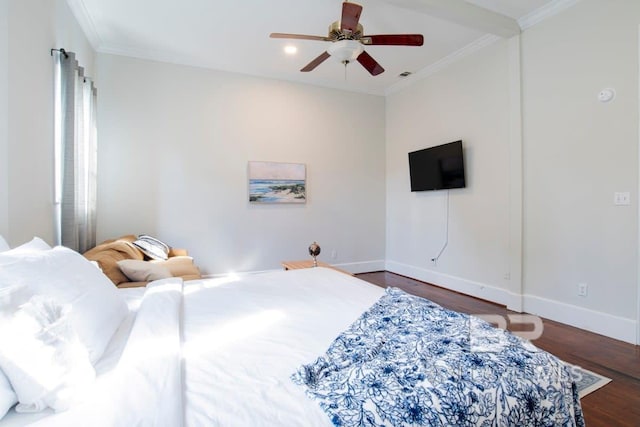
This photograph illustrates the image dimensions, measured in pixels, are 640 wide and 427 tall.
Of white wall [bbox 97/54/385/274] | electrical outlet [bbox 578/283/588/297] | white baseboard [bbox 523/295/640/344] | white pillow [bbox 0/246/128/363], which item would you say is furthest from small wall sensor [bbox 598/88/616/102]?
white pillow [bbox 0/246/128/363]

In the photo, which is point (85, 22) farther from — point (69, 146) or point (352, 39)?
point (352, 39)

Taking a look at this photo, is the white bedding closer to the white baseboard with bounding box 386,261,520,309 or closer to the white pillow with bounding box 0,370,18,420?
the white pillow with bounding box 0,370,18,420

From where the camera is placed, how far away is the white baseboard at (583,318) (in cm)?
260

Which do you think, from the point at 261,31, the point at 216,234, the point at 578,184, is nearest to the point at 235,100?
the point at 261,31

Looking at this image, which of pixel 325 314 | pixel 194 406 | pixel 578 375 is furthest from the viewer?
pixel 578 375

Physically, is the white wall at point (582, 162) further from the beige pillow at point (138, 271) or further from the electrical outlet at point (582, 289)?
the beige pillow at point (138, 271)

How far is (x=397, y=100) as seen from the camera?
5.15 meters

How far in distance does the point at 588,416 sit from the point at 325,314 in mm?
1532

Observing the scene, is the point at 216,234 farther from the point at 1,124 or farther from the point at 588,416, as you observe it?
the point at 588,416

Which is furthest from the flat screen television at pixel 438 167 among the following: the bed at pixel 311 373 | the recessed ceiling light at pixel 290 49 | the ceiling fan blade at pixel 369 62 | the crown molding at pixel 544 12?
the bed at pixel 311 373

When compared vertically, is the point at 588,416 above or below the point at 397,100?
below

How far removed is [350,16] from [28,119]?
226 cm

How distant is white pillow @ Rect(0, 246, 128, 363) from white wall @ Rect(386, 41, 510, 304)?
147 inches

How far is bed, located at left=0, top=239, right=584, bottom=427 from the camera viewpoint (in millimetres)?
792
